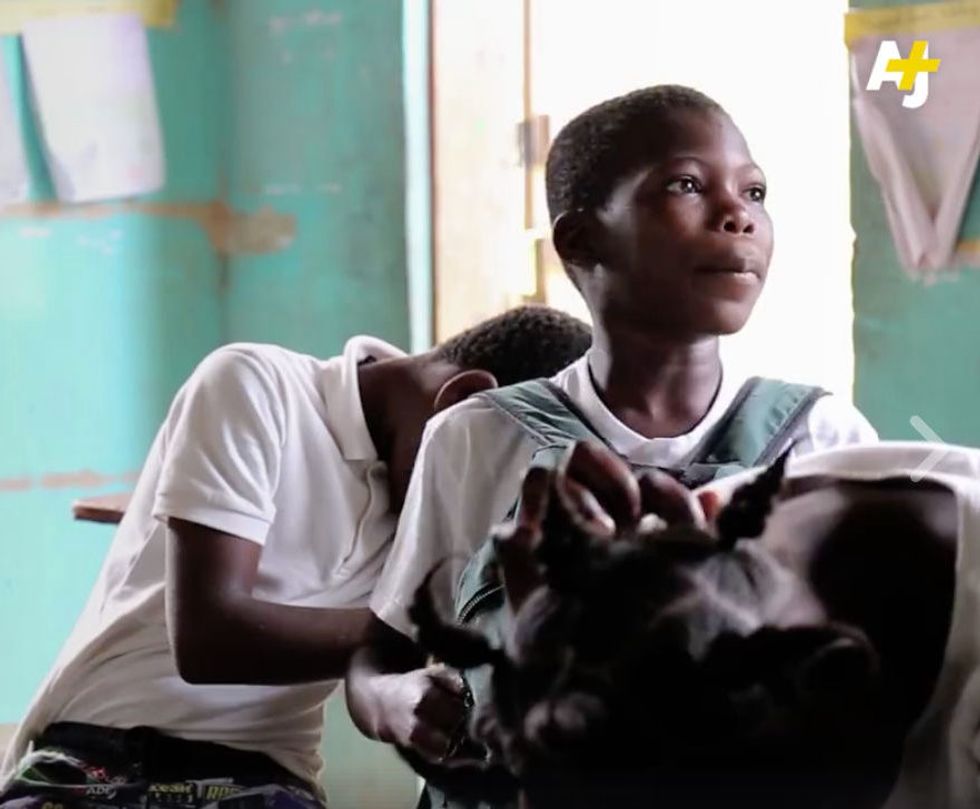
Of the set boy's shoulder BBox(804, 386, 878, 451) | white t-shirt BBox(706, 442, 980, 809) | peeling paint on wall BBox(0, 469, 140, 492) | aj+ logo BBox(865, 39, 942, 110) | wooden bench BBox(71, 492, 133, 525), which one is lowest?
peeling paint on wall BBox(0, 469, 140, 492)

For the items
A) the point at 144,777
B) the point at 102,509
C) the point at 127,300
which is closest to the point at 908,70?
the point at 144,777

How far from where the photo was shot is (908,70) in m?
0.44

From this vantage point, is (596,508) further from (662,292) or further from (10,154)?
(10,154)

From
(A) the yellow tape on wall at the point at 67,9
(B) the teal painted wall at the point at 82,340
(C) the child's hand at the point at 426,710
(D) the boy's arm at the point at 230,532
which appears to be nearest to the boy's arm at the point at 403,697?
(C) the child's hand at the point at 426,710

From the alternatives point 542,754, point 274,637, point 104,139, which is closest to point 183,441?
point 274,637

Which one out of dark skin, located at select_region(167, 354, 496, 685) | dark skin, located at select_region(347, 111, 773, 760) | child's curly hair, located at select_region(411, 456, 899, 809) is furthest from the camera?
dark skin, located at select_region(167, 354, 496, 685)

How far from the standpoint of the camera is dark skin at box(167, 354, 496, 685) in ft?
1.92

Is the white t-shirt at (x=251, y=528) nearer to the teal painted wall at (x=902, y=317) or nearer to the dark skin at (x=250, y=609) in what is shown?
the dark skin at (x=250, y=609)

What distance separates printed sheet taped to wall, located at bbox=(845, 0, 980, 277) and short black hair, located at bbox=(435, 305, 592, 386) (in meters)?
0.13

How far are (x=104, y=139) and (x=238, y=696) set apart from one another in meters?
0.63

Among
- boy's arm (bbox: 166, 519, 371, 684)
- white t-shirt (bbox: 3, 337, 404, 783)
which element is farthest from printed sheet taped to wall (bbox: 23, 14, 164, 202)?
boy's arm (bbox: 166, 519, 371, 684)

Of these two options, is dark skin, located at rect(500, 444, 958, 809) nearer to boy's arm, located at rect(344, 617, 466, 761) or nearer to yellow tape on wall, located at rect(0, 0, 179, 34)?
boy's arm, located at rect(344, 617, 466, 761)

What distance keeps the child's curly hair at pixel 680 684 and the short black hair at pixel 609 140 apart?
16cm

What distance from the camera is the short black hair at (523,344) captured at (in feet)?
1.94
